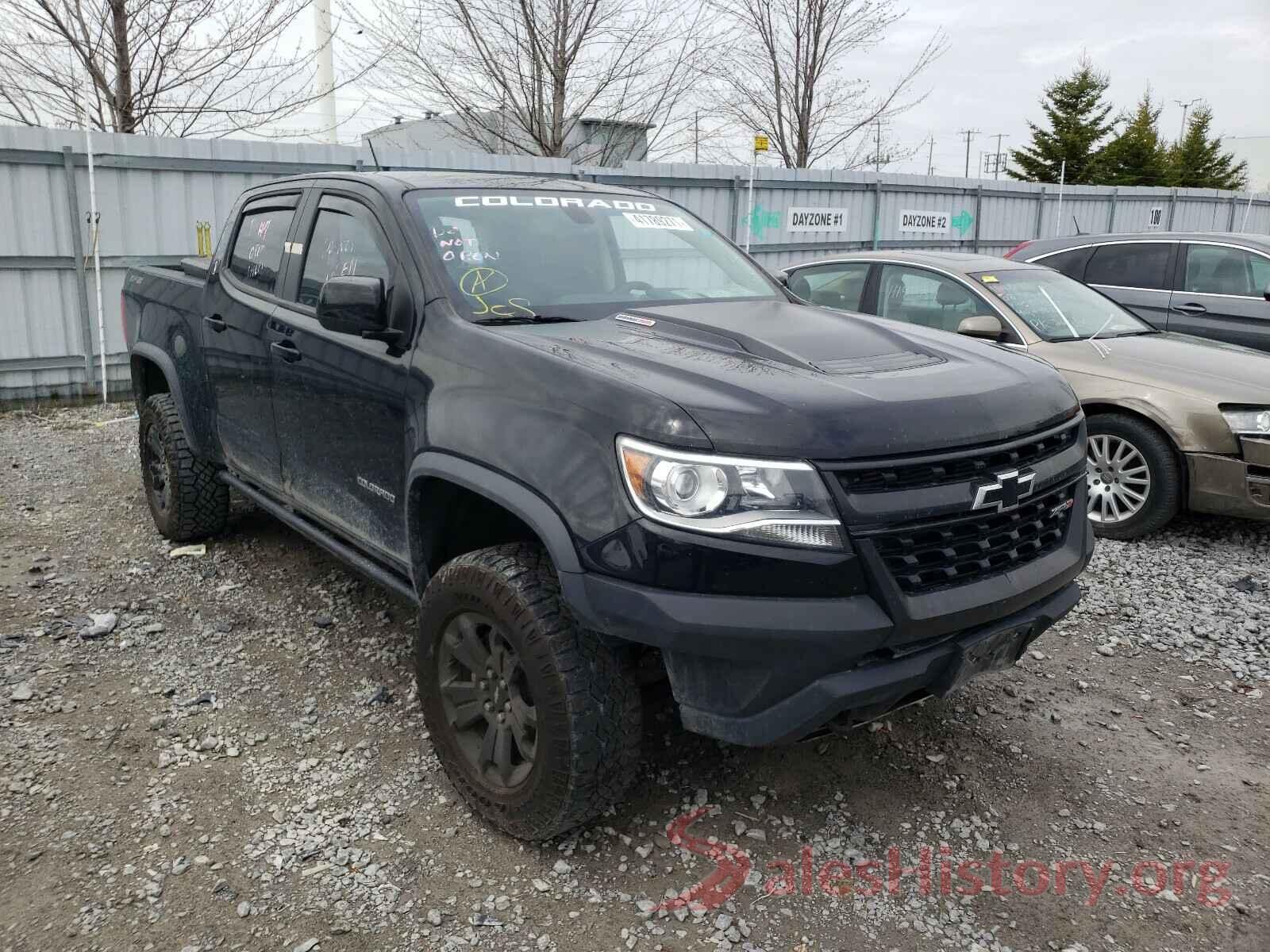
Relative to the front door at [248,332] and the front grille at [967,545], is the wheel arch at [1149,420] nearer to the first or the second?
the front grille at [967,545]

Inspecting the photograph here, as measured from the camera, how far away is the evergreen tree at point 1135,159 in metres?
42.8

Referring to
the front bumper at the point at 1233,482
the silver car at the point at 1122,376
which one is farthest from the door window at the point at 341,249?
the front bumper at the point at 1233,482

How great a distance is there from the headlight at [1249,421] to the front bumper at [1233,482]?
0.05m

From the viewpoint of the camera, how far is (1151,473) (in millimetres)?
5434

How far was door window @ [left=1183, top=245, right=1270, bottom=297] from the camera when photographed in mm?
7805

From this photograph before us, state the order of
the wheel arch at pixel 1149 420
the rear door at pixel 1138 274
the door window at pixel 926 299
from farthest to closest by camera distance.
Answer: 1. the rear door at pixel 1138 274
2. the door window at pixel 926 299
3. the wheel arch at pixel 1149 420

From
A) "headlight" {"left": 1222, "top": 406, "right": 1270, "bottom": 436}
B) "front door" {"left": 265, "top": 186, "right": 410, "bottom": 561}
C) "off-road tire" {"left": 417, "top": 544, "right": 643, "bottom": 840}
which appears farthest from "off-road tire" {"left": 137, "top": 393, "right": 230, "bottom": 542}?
"headlight" {"left": 1222, "top": 406, "right": 1270, "bottom": 436}

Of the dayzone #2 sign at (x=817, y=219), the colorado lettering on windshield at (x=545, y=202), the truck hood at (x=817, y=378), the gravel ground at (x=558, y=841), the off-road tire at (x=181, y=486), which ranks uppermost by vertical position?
the dayzone #2 sign at (x=817, y=219)

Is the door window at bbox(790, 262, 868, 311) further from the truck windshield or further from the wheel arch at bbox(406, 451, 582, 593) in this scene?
the wheel arch at bbox(406, 451, 582, 593)

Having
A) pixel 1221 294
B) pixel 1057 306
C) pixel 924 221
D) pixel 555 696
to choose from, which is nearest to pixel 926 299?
pixel 1057 306

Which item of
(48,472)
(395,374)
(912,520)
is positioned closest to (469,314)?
(395,374)

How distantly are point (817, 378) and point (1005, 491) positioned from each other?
57 cm

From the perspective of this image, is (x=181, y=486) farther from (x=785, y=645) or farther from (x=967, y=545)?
(x=967, y=545)

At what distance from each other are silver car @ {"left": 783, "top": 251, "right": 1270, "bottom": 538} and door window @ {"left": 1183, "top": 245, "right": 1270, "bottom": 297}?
189cm
